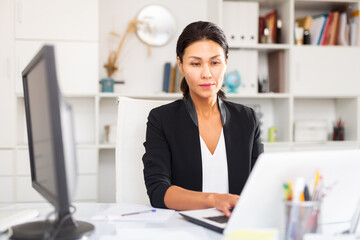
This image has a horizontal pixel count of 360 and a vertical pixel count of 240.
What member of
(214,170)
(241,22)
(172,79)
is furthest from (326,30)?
(214,170)

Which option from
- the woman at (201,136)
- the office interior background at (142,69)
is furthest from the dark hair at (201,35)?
the office interior background at (142,69)

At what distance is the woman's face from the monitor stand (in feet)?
2.63

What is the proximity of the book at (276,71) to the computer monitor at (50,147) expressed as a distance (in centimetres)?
273

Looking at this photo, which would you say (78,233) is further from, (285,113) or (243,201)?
(285,113)

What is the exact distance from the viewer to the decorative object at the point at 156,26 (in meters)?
3.48

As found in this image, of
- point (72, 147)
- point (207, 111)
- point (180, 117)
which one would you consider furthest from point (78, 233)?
point (207, 111)

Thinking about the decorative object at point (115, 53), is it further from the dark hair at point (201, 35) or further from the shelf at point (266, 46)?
the dark hair at point (201, 35)

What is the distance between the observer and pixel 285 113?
3467mm

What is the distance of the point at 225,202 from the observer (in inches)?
46.2

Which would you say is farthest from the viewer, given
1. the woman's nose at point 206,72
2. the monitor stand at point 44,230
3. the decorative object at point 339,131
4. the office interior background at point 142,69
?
the decorative object at point 339,131

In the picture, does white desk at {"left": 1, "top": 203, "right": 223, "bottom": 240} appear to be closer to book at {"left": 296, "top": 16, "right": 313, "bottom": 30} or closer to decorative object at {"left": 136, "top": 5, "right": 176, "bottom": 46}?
decorative object at {"left": 136, "top": 5, "right": 176, "bottom": 46}

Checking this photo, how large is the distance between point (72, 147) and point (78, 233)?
0.20 metres

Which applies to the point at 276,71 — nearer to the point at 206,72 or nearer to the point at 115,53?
the point at 115,53

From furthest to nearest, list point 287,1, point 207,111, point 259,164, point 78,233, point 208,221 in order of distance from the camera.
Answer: point 287,1 → point 207,111 → point 208,221 → point 78,233 → point 259,164
